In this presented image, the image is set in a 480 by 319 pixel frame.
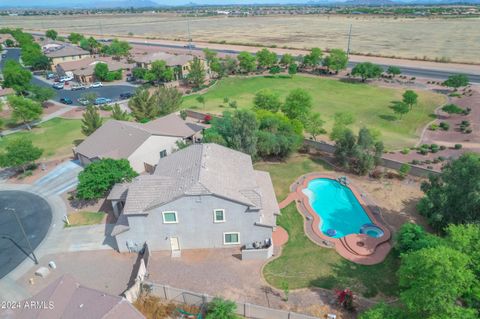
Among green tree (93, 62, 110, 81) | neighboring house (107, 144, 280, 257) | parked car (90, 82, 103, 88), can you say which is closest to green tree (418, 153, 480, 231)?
neighboring house (107, 144, 280, 257)

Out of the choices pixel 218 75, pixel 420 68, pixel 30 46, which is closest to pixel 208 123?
pixel 218 75

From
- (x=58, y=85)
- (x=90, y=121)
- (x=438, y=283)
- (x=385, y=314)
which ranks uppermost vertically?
(x=438, y=283)

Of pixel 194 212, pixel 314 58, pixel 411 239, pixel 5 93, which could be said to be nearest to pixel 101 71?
pixel 5 93

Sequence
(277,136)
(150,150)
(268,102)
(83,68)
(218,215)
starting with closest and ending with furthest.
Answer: (218,215) → (150,150) → (277,136) → (268,102) → (83,68)

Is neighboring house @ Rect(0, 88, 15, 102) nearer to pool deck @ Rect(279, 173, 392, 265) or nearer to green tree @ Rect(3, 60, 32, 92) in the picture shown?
green tree @ Rect(3, 60, 32, 92)

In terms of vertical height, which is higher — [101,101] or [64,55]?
[64,55]

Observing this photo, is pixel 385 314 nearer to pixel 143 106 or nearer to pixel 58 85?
pixel 143 106
